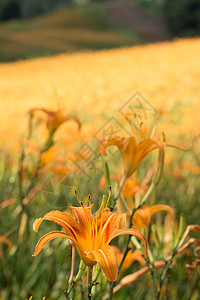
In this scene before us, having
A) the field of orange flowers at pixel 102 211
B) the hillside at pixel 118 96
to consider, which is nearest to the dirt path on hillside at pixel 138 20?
the hillside at pixel 118 96

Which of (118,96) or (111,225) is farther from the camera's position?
(118,96)

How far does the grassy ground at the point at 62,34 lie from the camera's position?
66.6ft

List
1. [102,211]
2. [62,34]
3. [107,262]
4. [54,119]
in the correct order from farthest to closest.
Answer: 1. [62,34]
2. [54,119]
3. [102,211]
4. [107,262]

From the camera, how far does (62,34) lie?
2488 cm

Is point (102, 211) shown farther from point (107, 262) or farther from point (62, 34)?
point (62, 34)

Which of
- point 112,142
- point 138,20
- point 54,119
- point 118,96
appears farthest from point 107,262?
point 138,20

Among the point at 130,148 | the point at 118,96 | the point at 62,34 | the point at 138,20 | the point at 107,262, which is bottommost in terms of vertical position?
the point at 107,262

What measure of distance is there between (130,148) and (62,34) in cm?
2531

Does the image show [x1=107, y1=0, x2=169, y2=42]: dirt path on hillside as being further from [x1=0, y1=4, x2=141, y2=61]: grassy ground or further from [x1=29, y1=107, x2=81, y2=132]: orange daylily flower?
[x1=29, y1=107, x2=81, y2=132]: orange daylily flower

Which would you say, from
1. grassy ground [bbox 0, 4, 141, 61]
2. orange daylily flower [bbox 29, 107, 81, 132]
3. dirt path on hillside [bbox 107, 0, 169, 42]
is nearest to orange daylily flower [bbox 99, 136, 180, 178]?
orange daylily flower [bbox 29, 107, 81, 132]

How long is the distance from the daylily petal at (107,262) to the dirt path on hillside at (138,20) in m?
27.3

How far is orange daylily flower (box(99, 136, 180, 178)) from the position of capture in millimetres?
687

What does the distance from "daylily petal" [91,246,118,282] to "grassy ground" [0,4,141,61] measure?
743 inches

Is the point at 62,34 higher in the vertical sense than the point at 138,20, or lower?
lower
